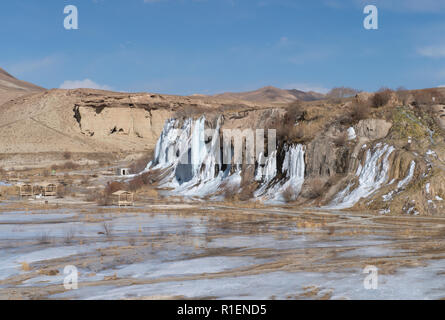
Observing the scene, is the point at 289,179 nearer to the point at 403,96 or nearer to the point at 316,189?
the point at 316,189

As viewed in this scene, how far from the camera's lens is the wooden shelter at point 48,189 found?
44.4 m

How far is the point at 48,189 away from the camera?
4747 centimetres

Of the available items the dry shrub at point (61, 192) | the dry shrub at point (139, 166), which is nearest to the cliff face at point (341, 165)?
the dry shrub at point (61, 192)

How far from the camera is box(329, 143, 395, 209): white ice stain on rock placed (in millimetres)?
30453

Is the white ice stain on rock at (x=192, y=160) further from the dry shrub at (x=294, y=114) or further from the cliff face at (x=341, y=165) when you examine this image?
the dry shrub at (x=294, y=114)

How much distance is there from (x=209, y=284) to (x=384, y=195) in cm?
2001

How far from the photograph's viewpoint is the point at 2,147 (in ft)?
288

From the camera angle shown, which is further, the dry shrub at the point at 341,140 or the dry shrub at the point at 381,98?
the dry shrub at the point at 381,98

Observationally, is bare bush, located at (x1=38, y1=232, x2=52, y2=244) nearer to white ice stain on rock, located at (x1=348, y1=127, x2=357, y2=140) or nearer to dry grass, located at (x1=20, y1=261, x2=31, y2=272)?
dry grass, located at (x1=20, y1=261, x2=31, y2=272)

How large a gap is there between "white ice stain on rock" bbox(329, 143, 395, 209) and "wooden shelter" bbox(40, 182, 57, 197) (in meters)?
24.1

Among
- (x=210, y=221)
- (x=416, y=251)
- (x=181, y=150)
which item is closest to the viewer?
(x=416, y=251)

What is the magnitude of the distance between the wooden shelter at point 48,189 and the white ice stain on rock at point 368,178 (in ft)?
79.0
